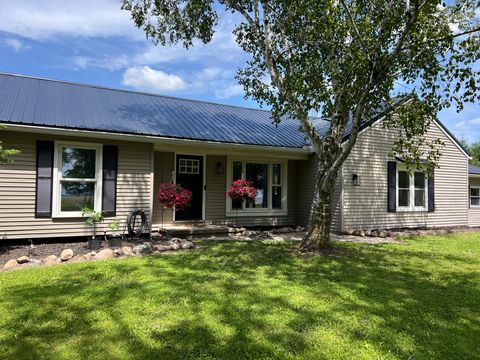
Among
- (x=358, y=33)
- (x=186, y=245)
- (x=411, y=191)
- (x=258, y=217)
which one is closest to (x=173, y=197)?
(x=186, y=245)

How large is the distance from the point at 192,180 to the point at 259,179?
2311 millimetres

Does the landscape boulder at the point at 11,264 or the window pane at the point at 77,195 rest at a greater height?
the window pane at the point at 77,195

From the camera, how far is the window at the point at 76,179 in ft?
26.7

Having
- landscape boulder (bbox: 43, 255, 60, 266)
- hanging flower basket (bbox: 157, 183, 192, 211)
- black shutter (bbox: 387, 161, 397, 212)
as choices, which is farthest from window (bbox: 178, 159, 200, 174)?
black shutter (bbox: 387, 161, 397, 212)

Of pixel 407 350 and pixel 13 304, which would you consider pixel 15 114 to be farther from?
pixel 407 350

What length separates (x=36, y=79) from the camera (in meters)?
10.8

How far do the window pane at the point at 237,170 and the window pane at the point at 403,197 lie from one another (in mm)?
5637

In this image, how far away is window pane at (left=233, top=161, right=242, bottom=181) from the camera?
11223 millimetres

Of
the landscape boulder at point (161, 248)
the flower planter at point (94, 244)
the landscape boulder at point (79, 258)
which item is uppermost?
the flower planter at point (94, 244)

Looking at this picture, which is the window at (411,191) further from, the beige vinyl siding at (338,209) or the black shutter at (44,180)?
the black shutter at (44,180)

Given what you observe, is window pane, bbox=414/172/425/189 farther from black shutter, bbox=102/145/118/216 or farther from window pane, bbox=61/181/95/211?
window pane, bbox=61/181/95/211

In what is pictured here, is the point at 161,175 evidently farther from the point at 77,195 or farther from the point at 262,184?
the point at 262,184

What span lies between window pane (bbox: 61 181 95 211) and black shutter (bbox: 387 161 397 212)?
906 centimetres

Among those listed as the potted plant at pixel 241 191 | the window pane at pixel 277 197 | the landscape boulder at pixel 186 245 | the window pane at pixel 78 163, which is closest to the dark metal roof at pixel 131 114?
the window pane at pixel 78 163
